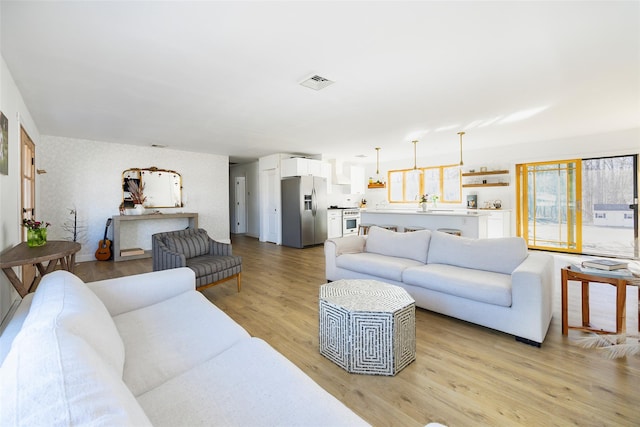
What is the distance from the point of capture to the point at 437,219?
5.27 metres

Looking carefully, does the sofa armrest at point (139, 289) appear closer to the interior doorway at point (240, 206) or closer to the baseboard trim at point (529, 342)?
the baseboard trim at point (529, 342)

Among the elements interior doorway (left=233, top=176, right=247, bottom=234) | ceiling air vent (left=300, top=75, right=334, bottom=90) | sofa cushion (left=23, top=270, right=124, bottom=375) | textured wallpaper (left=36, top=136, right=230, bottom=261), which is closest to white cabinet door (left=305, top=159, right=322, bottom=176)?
textured wallpaper (left=36, top=136, right=230, bottom=261)

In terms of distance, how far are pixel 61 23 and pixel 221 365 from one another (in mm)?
2492

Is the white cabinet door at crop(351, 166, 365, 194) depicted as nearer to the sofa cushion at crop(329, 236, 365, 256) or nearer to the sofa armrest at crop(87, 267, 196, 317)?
the sofa cushion at crop(329, 236, 365, 256)

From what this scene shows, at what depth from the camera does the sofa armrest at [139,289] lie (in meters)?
1.82

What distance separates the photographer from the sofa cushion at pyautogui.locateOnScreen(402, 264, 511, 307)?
7.77 ft

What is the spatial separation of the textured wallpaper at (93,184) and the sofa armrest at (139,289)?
4603mm

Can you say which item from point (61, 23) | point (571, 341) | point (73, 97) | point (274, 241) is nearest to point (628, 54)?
point (571, 341)

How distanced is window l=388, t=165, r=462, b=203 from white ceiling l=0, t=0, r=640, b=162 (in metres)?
3.04

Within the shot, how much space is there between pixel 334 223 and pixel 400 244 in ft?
14.1

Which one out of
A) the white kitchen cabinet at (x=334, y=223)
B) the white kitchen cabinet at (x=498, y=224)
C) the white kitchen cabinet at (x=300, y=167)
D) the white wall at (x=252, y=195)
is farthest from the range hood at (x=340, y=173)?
the white kitchen cabinet at (x=498, y=224)

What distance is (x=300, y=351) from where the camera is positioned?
218cm

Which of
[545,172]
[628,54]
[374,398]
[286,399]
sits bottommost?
[374,398]

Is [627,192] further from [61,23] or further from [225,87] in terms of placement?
[61,23]
